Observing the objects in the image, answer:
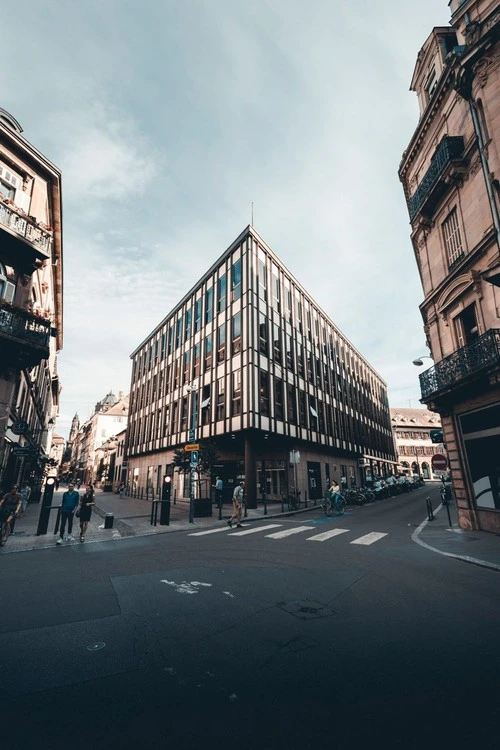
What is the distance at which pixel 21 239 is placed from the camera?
14.4 m

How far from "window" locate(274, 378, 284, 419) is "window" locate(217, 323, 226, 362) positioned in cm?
483

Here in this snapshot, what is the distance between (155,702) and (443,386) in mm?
14113

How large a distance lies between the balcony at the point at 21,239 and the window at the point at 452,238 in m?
17.7

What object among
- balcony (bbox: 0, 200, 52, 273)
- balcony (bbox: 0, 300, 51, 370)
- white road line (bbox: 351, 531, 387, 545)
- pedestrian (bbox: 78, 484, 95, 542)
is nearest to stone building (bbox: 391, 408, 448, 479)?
white road line (bbox: 351, 531, 387, 545)

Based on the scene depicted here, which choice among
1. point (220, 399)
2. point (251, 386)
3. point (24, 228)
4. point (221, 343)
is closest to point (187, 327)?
point (221, 343)

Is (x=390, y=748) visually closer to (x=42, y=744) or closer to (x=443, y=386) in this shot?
(x=42, y=744)

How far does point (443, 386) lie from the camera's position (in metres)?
14.1

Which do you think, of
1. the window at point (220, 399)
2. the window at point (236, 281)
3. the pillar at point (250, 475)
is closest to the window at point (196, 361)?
the window at point (220, 399)

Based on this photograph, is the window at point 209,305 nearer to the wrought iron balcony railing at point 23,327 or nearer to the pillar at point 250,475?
the pillar at point 250,475

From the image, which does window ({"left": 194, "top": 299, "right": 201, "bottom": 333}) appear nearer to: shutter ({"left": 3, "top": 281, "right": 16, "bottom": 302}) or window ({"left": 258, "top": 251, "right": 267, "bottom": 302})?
window ({"left": 258, "top": 251, "right": 267, "bottom": 302})

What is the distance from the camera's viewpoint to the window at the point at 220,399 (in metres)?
27.6

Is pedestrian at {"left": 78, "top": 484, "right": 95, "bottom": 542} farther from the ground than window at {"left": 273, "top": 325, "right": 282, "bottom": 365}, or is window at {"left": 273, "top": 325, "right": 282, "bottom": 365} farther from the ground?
window at {"left": 273, "top": 325, "right": 282, "bottom": 365}

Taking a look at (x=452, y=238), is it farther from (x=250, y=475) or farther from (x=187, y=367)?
(x=187, y=367)

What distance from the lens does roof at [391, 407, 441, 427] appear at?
8050cm
